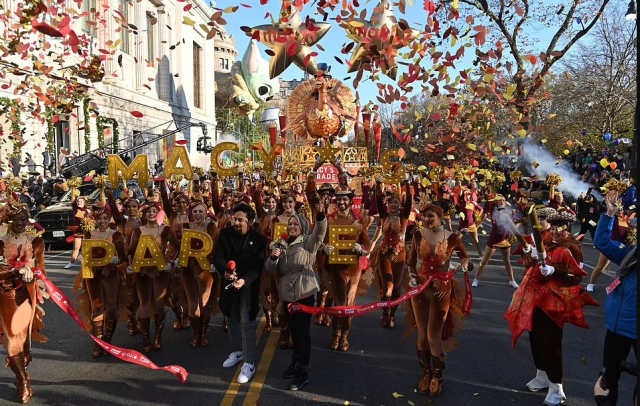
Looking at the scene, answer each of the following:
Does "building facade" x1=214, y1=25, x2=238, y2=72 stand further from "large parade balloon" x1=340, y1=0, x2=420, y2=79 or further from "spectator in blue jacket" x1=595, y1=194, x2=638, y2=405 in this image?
"spectator in blue jacket" x1=595, y1=194, x2=638, y2=405

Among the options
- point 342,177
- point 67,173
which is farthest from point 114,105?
point 342,177

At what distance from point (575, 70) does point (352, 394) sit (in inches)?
822

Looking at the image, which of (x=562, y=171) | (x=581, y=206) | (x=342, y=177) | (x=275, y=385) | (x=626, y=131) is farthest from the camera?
(x=626, y=131)

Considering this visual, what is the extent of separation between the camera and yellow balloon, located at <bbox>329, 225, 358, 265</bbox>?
6215mm

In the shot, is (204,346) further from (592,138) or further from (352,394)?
(592,138)

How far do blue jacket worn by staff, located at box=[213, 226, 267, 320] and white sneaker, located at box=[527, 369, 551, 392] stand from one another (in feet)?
9.28

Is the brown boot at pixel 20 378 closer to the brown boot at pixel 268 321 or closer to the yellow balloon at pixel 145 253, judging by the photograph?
the yellow balloon at pixel 145 253

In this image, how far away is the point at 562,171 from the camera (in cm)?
1897

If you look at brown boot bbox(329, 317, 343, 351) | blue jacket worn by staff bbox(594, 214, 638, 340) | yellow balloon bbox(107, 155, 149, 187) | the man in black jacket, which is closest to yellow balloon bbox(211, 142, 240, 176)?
yellow balloon bbox(107, 155, 149, 187)

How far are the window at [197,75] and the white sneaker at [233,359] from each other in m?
47.7

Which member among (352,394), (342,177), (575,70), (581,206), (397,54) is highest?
(575,70)

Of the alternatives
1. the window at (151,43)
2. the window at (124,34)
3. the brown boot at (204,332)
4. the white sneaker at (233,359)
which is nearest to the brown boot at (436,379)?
the white sneaker at (233,359)

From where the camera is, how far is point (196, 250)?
19.9 feet

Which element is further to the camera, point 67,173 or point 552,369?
point 67,173
